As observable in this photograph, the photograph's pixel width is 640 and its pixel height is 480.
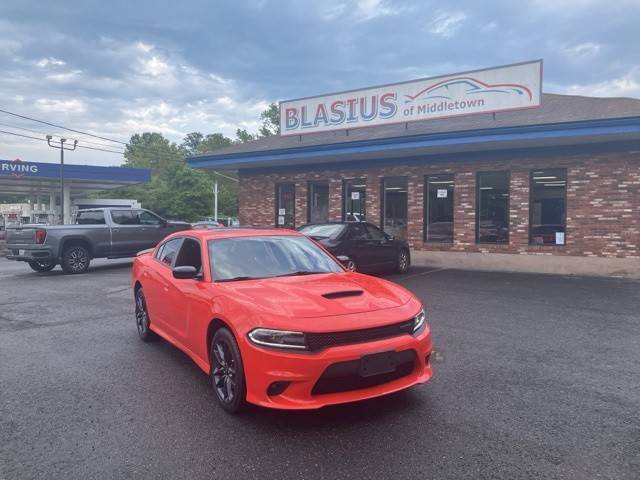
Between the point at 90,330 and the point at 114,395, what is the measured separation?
271 cm

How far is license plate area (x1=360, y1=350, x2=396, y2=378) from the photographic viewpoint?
342 centimetres

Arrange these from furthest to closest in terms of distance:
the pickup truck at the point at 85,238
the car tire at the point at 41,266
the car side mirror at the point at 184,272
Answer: the car tire at the point at 41,266 < the pickup truck at the point at 85,238 < the car side mirror at the point at 184,272

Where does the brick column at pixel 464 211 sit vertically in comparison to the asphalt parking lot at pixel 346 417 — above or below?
above

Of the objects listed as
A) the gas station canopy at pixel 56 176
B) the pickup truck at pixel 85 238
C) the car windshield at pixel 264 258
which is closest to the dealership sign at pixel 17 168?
the gas station canopy at pixel 56 176

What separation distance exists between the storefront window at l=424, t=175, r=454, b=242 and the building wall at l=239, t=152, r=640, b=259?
19cm

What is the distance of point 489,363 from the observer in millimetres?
5055

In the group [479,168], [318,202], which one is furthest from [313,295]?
[318,202]

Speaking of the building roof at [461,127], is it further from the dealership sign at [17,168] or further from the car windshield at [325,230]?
the dealership sign at [17,168]

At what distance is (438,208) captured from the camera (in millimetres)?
14727

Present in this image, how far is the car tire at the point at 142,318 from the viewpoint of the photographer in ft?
19.6

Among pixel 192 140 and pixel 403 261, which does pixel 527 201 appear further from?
pixel 192 140

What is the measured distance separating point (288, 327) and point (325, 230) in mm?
7921

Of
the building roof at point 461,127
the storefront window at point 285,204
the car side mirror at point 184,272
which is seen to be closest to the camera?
the car side mirror at point 184,272

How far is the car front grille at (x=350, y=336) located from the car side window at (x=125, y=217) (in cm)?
1238
